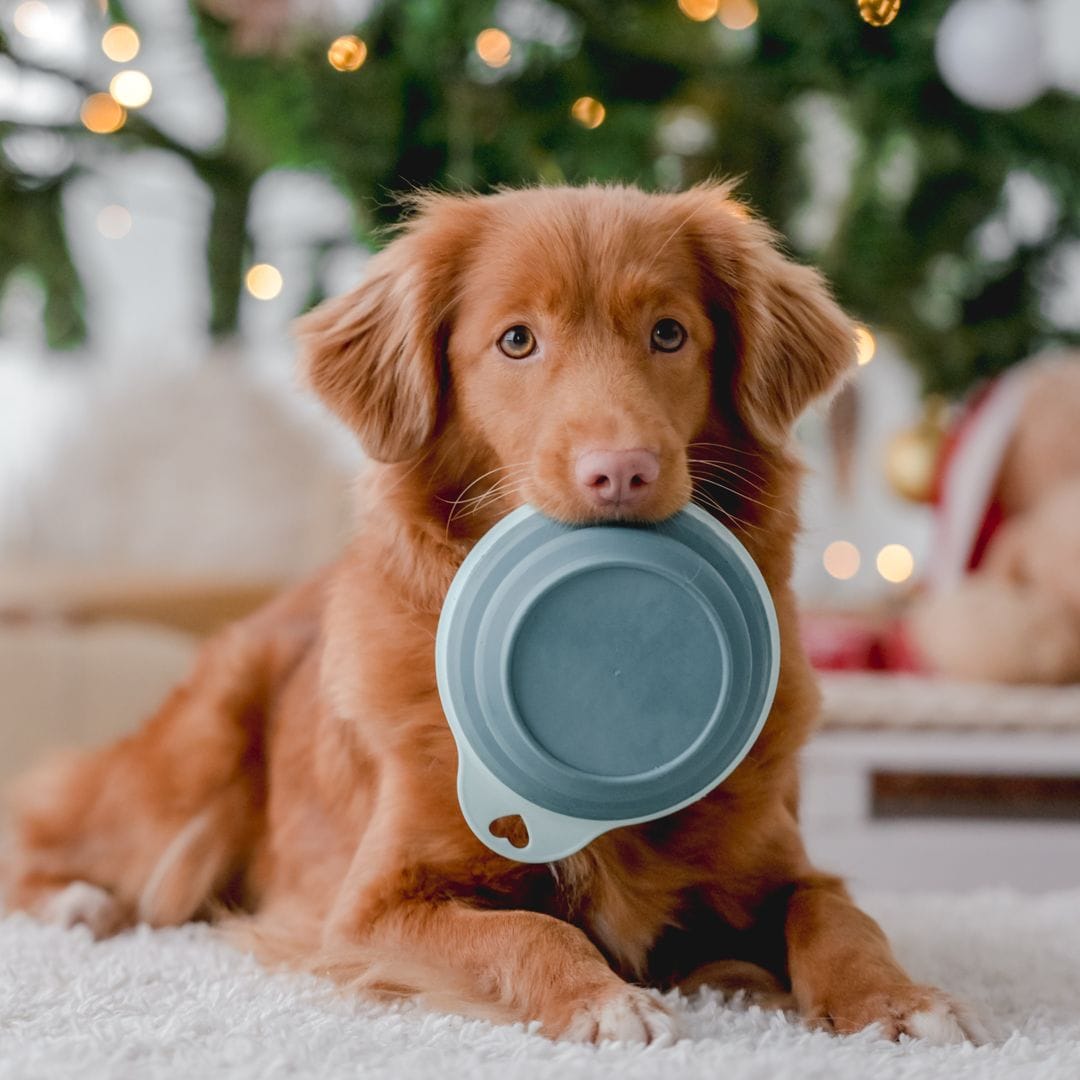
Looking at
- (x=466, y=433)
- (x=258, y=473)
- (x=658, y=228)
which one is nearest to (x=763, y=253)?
(x=658, y=228)

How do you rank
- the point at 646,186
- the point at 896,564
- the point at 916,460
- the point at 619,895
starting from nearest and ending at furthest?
1. the point at 619,895
2. the point at 646,186
3. the point at 916,460
4. the point at 896,564

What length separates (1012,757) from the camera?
300 cm

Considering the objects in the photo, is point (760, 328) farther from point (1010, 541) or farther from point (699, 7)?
point (699, 7)

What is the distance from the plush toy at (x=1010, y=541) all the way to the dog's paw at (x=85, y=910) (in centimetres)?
200

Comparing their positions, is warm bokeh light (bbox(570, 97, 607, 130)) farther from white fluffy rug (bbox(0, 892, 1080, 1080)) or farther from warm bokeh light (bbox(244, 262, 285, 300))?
white fluffy rug (bbox(0, 892, 1080, 1080))

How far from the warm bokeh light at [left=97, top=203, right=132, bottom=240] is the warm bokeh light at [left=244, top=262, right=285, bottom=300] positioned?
0.94 m

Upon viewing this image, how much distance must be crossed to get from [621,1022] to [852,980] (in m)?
0.31

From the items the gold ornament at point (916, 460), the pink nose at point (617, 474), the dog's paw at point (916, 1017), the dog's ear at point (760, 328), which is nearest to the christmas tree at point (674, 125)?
the gold ornament at point (916, 460)

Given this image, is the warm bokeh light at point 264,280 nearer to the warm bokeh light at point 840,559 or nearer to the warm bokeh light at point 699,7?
the warm bokeh light at point 699,7

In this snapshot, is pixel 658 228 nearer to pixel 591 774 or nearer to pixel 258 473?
pixel 591 774

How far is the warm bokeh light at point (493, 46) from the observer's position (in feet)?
11.9

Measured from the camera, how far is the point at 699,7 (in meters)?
3.67

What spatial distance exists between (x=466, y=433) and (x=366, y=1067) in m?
0.85

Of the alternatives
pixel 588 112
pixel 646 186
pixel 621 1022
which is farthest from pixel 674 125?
pixel 621 1022
